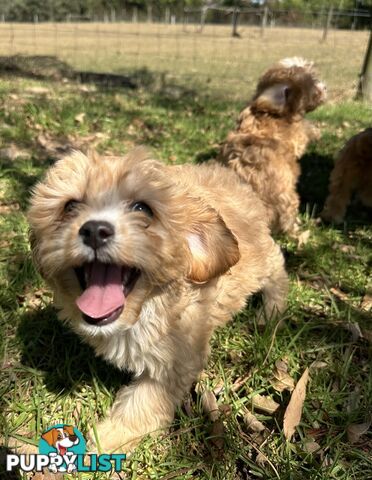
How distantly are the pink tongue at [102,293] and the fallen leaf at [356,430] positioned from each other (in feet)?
4.46

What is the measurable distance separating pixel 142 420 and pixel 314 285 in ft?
5.88

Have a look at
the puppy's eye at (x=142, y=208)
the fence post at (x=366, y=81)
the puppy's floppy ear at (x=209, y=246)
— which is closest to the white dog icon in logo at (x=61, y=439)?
the puppy's floppy ear at (x=209, y=246)

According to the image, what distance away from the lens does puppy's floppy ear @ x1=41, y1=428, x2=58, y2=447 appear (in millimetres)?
2169

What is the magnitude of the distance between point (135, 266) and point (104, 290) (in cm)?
19

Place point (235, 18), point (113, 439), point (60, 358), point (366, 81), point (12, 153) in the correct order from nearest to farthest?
point (113, 439)
point (60, 358)
point (12, 153)
point (366, 81)
point (235, 18)

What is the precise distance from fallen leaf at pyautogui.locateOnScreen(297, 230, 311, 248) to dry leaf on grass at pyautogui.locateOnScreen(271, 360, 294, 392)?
157 centimetres

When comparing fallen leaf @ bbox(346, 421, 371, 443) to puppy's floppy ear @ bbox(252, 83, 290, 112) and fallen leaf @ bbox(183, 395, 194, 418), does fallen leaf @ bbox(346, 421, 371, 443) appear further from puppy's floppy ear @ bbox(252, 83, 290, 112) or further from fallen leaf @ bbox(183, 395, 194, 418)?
puppy's floppy ear @ bbox(252, 83, 290, 112)

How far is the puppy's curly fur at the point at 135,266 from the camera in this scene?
181cm

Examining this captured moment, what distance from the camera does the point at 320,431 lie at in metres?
2.29

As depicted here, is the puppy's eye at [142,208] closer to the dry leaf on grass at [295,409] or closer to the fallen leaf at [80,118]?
the dry leaf on grass at [295,409]

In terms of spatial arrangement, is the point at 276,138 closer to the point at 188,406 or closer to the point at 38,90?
the point at 188,406

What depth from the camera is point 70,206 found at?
192cm

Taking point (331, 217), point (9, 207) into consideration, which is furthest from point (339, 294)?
point (9, 207)

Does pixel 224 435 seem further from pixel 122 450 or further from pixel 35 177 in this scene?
pixel 35 177
